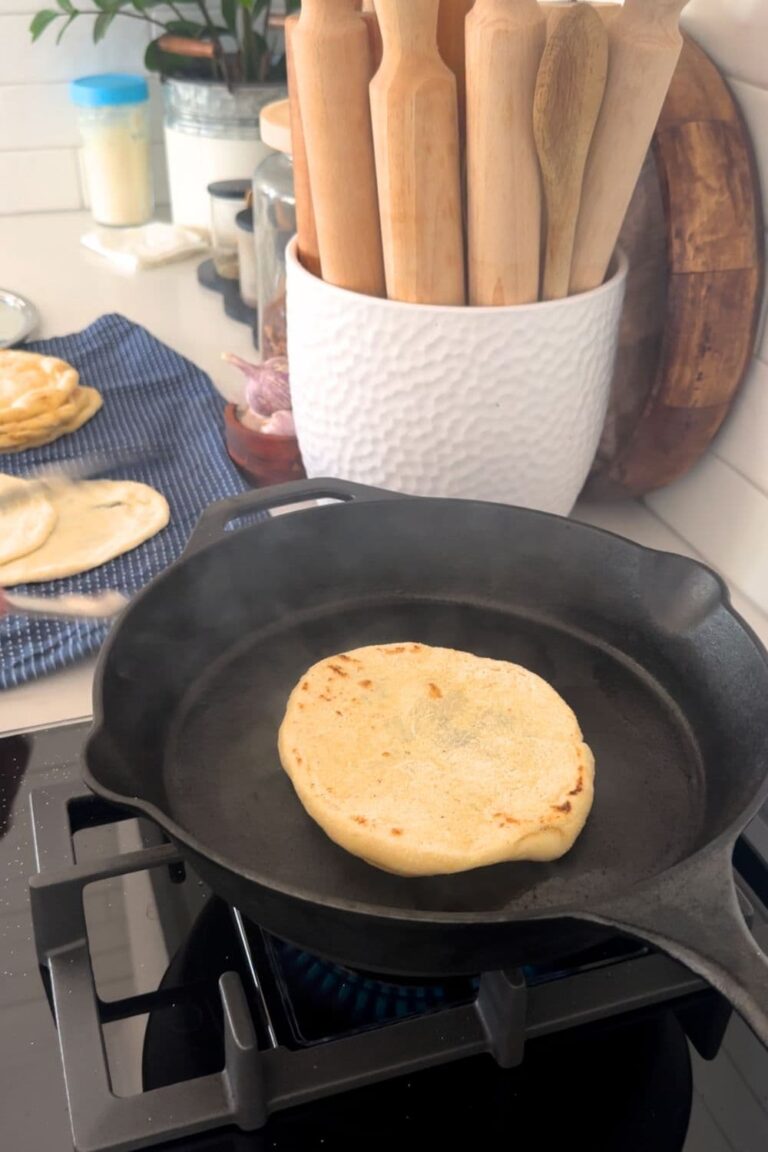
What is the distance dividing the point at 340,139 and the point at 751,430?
38 centimetres

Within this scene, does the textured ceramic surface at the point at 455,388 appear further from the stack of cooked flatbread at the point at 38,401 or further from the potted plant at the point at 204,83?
the potted plant at the point at 204,83

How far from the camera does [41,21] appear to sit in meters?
1.42

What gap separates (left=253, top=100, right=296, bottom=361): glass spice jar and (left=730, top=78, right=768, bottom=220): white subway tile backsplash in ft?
1.31

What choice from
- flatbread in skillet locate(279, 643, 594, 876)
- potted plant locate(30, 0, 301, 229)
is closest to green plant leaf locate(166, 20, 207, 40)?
potted plant locate(30, 0, 301, 229)

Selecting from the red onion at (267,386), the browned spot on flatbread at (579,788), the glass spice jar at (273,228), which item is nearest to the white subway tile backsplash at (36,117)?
the glass spice jar at (273,228)

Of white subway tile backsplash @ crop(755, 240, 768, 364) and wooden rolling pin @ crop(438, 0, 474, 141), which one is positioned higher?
wooden rolling pin @ crop(438, 0, 474, 141)

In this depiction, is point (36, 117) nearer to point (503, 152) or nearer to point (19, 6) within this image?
point (19, 6)

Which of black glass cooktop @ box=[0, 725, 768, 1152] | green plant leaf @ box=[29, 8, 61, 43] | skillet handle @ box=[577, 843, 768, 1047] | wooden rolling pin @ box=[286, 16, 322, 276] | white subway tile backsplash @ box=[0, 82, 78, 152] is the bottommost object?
black glass cooktop @ box=[0, 725, 768, 1152]

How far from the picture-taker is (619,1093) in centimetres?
50

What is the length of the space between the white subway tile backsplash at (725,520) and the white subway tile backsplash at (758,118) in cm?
20

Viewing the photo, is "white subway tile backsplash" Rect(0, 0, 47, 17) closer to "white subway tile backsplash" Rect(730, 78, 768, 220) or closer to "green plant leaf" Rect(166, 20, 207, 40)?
"green plant leaf" Rect(166, 20, 207, 40)

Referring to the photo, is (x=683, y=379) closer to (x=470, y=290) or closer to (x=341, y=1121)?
(x=470, y=290)

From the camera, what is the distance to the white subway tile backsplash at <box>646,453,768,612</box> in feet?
2.61

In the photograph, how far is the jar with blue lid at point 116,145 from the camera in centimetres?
144
